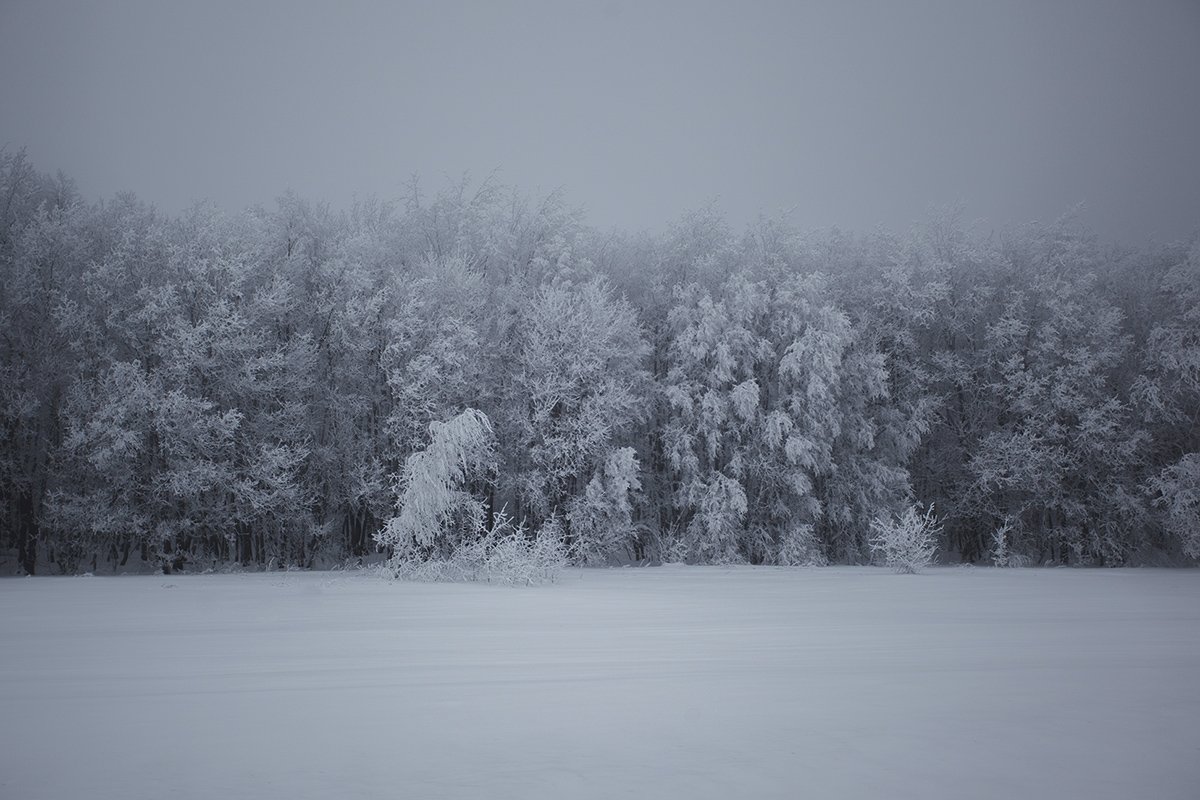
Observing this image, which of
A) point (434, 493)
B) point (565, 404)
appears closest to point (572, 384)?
point (565, 404)

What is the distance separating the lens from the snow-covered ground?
20.1ft

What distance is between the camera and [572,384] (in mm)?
31406

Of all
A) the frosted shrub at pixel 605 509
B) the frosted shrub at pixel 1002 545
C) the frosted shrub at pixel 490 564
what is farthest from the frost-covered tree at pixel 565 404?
the frosted shrub at pixel 1002 545

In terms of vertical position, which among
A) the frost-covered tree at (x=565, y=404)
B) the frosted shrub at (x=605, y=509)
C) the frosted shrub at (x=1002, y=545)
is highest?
the frost-covered tree at (x=565, y=404)

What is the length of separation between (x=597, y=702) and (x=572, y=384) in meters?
23.1

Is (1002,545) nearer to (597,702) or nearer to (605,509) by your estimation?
(605,509)

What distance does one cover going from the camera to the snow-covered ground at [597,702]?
20.1ft

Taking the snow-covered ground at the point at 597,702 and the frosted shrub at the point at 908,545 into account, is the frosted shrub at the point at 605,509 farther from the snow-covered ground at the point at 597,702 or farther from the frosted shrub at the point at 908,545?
the snow-covered ground at the point at 597,702

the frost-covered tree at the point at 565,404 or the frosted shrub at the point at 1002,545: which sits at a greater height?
the frost-covered tree at the point at 565,404

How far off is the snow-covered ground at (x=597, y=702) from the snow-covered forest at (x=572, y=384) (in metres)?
12.3

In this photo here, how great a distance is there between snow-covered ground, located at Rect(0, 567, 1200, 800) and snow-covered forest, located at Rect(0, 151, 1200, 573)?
1234 centimetres

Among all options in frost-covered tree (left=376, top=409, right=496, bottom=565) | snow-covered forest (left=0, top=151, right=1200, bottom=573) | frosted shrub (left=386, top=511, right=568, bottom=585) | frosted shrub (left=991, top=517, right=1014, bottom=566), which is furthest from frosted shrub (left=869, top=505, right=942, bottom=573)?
frost-covered tree (left=376, top=409, right=496, bottom=565)

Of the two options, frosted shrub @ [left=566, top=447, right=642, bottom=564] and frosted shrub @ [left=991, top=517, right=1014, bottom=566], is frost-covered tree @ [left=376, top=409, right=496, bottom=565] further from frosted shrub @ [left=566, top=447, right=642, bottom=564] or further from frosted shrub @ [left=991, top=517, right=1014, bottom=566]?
frosted shrub @ [left=991, top=517, right=1014, bottom=566]

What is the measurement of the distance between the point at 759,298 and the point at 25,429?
79.4 ft
